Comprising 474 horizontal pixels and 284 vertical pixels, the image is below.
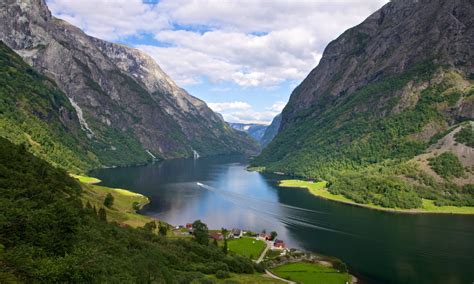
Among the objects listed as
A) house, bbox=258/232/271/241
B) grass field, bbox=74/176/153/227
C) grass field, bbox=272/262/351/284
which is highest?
grass field, bbox=74/176/153/227

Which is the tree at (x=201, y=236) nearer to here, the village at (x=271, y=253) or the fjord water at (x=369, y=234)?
the village at (x=271, y=253)

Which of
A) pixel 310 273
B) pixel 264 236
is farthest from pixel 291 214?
pixel 310 273

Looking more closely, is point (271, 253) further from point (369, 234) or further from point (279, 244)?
point (369, 234)

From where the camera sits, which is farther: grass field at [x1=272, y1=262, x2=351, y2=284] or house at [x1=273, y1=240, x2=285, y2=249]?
house at [x1=273, y1=240, x2=285, y2=249]

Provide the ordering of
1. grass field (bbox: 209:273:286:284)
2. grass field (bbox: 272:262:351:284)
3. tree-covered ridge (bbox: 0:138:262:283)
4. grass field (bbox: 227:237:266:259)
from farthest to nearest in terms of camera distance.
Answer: grass field (bbox: 227:237:266:259) → grass field (bbox: 272:262:351:284) → grass field (bbox: 209:273:286:284) → tree-covered ridge (bbox: 0:138:262:283)

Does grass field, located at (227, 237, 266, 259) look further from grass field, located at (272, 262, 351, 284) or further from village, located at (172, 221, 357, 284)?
grass field, located at (272, 262, 351, 284)

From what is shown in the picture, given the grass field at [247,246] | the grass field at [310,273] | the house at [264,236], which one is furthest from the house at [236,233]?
Result: the grass field at [310,273]

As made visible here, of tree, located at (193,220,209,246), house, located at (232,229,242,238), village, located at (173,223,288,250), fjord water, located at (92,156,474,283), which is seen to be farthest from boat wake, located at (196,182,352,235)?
tree, located at (193,220,209,246)
